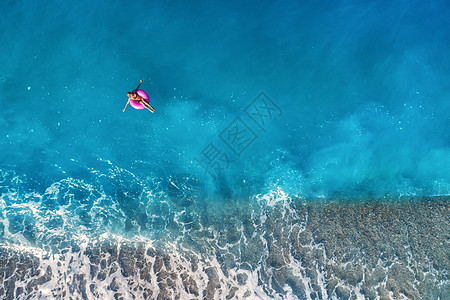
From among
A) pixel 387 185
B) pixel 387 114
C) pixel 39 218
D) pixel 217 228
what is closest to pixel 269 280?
pixel 217 228

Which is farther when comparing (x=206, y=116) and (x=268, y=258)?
(x=206, y=116)

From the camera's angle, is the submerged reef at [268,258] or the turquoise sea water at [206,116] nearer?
the submerged reef at [268,258]

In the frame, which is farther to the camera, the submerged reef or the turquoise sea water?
the turquoise sea water

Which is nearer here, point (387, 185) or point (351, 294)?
point (351, 294)

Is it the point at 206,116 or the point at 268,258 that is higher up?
the point at 206,116

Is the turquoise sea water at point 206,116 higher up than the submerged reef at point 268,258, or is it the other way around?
the turquoise sea water at point 206,116

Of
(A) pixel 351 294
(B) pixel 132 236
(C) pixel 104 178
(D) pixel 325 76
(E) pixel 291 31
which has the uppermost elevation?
(E) pixel 291 31

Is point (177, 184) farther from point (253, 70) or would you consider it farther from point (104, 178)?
point (253, 70)

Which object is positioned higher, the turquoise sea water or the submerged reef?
the turquoise sea water
